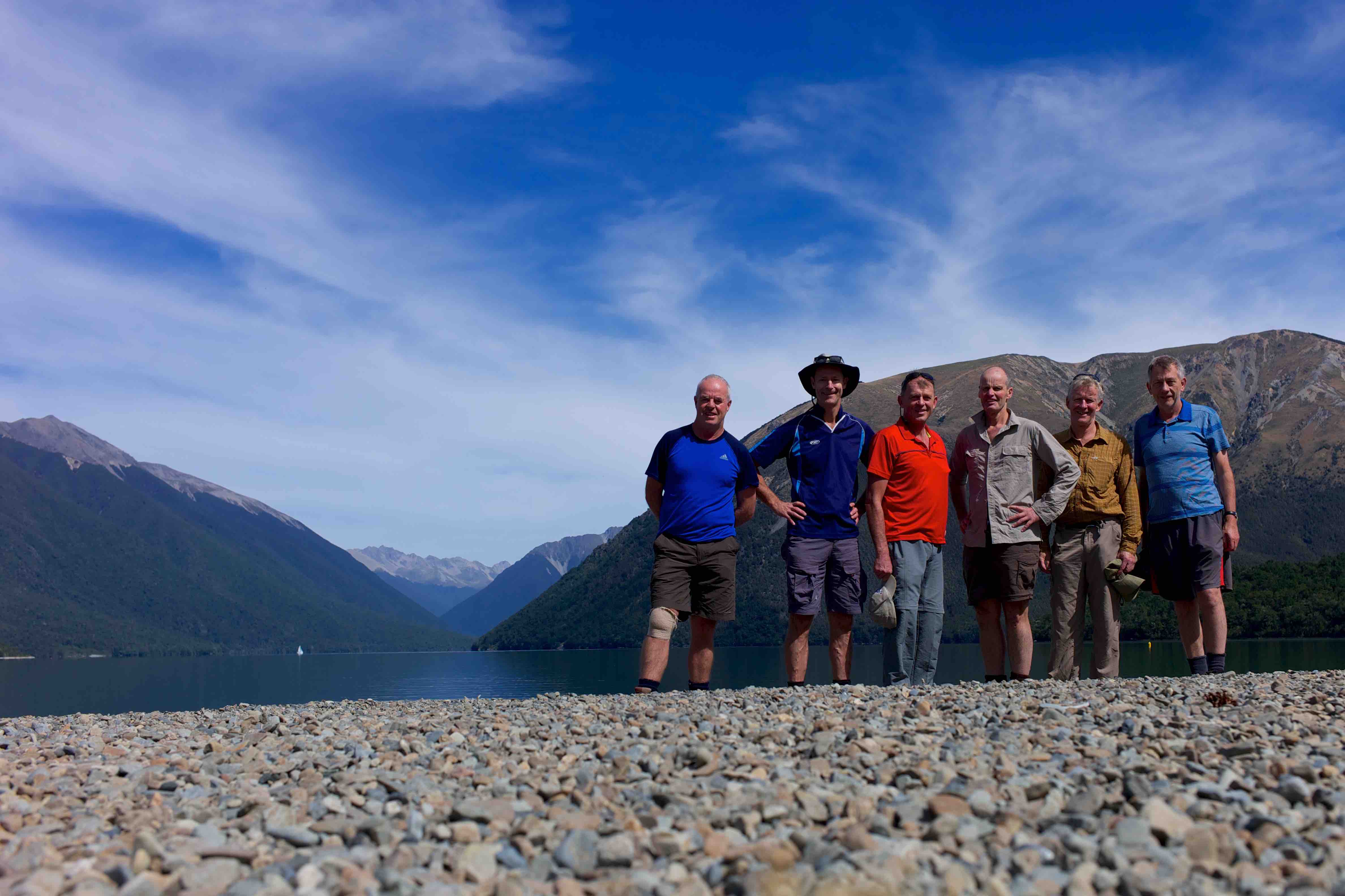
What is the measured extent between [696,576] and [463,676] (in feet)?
391

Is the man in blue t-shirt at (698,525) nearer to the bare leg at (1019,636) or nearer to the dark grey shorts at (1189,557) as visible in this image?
the bare leg at (1019,636)

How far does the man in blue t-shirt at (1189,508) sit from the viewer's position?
821cm

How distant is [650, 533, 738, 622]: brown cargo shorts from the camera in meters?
7.83

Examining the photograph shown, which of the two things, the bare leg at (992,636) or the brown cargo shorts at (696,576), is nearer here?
the brown cargo shorts at (696,576)

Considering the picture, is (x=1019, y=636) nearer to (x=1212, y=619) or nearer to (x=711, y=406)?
(x=1212, y=619)

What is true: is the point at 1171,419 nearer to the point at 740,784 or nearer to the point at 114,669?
the point at 740,784

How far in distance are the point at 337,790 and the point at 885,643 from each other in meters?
4.73

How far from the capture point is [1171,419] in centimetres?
850

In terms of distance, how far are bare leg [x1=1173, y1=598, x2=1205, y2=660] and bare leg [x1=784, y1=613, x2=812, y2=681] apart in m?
3.51

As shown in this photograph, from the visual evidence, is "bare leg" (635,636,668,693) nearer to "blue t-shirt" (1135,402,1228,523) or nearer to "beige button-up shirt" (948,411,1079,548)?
"beige button-up shirt" (948,411,1079,548)

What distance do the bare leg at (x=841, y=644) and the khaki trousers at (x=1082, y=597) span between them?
1.90 meters

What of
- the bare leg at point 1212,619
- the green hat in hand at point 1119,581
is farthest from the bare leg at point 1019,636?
the bare leg at point 1212,619

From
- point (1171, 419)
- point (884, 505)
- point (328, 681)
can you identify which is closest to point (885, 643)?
point (884, 505)

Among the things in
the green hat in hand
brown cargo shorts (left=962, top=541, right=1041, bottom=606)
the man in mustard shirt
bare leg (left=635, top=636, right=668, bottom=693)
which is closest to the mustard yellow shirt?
the man in mustard shirt
